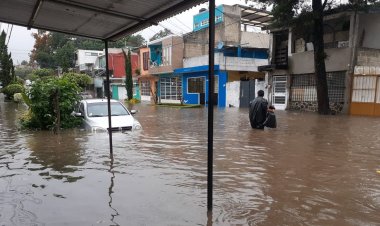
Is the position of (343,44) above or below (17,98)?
above

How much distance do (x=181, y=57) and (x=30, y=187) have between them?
30.1 metres

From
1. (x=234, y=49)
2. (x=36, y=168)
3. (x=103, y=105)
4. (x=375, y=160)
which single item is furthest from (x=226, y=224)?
(x=234, y=49)

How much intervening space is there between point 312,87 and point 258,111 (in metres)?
11.2

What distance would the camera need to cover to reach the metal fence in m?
19.4

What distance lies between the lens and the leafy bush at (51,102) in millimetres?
11117

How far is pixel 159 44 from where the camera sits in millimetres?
37188

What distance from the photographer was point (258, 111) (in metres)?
11.6

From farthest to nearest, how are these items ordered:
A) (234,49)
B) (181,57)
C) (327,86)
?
1. (181,57)
2. (234,49)
3. (327,86)

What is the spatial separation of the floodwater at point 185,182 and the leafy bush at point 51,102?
183cm

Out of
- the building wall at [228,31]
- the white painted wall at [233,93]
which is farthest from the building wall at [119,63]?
the white painted wall at [233,93]

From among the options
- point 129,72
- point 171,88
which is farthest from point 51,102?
point 129,72

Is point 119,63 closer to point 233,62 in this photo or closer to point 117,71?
point 117,71

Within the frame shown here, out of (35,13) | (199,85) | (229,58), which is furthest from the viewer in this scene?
(199,85)

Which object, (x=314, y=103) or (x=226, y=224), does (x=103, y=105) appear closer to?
(x=226, y=224)
